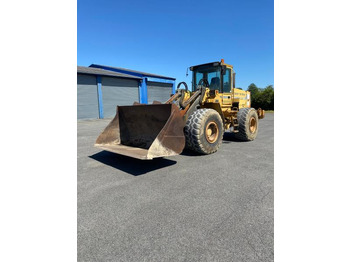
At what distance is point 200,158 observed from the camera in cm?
456

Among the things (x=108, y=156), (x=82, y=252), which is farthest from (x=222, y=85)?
(x=82, y=252)

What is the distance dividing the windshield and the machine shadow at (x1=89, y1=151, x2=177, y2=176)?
3.29 m

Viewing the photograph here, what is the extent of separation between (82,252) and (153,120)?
3.24 meters

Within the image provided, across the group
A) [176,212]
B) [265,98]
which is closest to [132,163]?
[176,212]

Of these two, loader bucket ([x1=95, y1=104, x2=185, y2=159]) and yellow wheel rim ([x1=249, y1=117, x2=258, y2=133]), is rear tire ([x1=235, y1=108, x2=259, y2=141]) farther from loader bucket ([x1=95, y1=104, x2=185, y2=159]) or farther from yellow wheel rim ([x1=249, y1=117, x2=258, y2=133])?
loader bucket ([x1=95, y1=104, x2=185, y2=159])

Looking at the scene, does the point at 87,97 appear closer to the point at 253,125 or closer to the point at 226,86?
the point at 226,86

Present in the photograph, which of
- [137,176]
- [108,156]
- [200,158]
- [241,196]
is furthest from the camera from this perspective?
[108,156]

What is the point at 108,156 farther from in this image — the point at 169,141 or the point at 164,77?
the point at 164,77

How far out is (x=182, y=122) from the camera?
4.05 metres

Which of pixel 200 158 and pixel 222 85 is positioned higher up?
pixel 222 85

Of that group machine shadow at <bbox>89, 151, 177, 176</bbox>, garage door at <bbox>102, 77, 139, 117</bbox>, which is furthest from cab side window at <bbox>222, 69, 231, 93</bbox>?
garage door at <bbox>102, 77, 139, 117</bbox>

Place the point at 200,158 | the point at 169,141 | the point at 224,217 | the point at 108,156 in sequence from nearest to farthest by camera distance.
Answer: the point at 224,217 < the point at 169,141 < the point at 200,158 < the point at 108,156

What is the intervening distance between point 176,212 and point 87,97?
17335 mm

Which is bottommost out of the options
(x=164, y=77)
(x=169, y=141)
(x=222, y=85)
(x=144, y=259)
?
(x=144, y=259)
